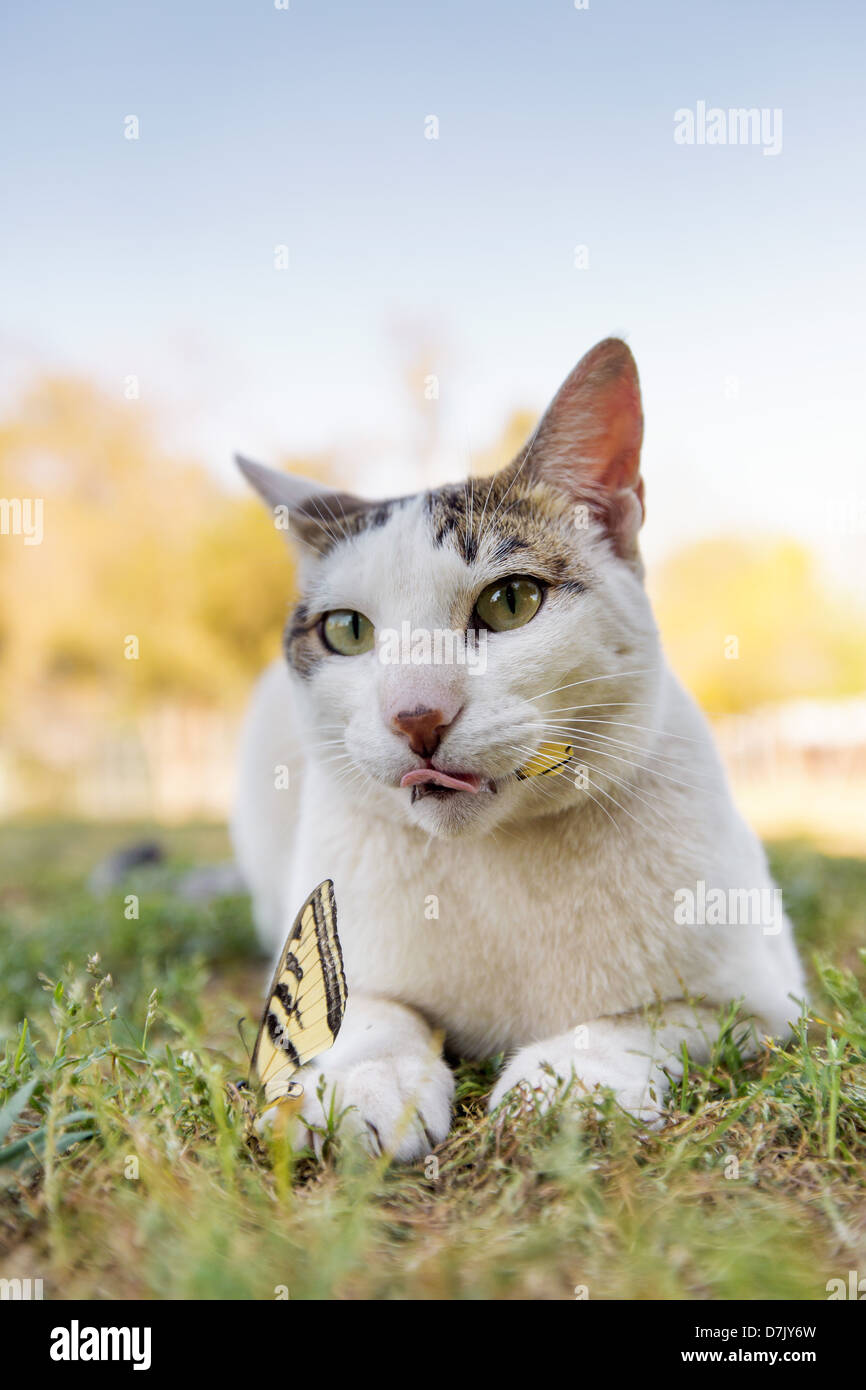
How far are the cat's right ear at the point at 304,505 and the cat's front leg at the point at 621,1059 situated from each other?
942mm

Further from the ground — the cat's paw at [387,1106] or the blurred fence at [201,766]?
the blurred fence at [201,766]

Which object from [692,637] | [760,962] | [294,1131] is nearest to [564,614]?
[760,962]

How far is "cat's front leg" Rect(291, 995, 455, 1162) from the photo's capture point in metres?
1.22

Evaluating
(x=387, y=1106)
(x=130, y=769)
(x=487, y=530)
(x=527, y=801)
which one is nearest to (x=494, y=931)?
(x=527, y=801)

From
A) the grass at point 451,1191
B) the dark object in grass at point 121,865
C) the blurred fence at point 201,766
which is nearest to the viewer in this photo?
the grass at point 451,1191

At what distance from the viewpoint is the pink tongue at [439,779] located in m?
1.35

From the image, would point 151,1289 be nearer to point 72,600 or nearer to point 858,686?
point 858,686

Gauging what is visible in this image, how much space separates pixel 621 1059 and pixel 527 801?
15.6 inches

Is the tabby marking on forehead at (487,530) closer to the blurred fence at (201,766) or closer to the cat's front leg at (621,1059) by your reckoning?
the cat's front leg at (621,1059)

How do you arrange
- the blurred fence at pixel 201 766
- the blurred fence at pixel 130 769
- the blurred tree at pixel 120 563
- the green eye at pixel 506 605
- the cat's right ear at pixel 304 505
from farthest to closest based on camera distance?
the blurred tree at pixel 120 563 → the blurred fence at pixel 130 769 → the blurred fence at pixel 201 766 → the cat's right ear at pixel 304 505 → the green eye at pixel 506 605

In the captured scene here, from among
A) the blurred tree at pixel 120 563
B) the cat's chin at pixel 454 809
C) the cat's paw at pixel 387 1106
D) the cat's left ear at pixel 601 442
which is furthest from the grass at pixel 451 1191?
the blurred tree at pixel 120 563

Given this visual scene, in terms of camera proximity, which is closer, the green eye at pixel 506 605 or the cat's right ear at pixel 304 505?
the green eye at pixel 506 605

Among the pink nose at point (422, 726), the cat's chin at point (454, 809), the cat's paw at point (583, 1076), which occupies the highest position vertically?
the pink nose at point (422, 726)

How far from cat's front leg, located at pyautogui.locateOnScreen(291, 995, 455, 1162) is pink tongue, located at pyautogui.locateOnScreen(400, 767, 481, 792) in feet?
1.31
